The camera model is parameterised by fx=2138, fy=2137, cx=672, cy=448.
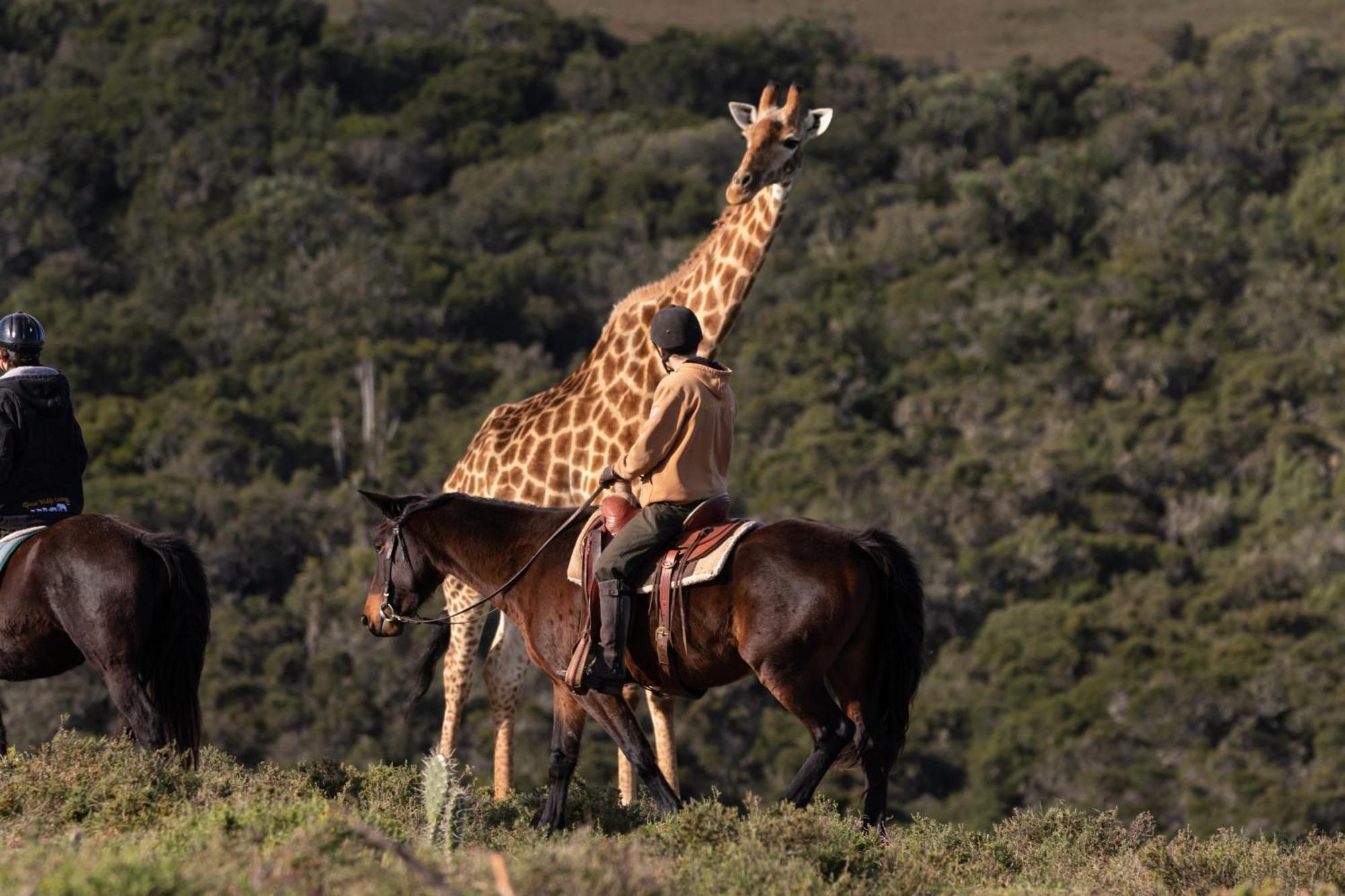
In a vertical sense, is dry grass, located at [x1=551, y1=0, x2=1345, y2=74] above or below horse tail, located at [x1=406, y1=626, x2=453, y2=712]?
below

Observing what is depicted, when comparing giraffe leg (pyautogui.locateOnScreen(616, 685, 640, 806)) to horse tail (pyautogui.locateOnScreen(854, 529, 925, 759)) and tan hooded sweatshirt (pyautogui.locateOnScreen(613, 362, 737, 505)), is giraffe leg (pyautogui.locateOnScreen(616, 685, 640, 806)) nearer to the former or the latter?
tan hooded sweatshirt (pyautogui.locateOnScreen(613, 362, 737, 505))

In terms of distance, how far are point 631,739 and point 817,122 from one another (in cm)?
507

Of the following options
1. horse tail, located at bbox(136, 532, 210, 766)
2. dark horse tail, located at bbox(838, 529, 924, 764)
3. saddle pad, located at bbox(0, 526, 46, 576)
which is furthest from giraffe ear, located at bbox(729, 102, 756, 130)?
saddle pad, located at bbox(0, 526, 46, 576)

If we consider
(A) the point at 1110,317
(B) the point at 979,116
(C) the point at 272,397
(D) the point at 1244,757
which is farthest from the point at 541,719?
(B) the point at 979,116

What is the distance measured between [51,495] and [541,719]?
31.0m

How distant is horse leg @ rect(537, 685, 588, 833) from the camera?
33.7ft

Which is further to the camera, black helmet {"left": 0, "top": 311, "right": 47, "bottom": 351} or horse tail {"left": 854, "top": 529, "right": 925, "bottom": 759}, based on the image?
black helmet {"left": 0, "top": 311, "right": 47, "bottom": 351}

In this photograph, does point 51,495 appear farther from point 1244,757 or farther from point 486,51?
point 486,51

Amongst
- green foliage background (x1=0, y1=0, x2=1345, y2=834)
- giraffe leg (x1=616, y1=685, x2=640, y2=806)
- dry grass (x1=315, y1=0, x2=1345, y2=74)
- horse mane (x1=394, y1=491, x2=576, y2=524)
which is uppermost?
horse mane (x1=394, y1=491, x2=576, y2=524)

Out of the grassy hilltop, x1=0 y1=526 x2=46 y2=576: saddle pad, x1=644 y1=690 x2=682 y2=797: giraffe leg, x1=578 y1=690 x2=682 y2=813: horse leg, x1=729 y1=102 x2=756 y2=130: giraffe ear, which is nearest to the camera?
the grassy hilltop

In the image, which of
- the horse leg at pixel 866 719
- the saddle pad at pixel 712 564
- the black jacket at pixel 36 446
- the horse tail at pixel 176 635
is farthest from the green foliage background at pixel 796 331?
the black jacket at pixel 36 446

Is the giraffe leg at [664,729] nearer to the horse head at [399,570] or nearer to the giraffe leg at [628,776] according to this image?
the giraffe leg at [628,776]

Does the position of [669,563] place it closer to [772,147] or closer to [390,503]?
[390,503]

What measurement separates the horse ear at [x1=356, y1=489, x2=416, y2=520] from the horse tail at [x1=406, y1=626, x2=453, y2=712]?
2.16 meters
